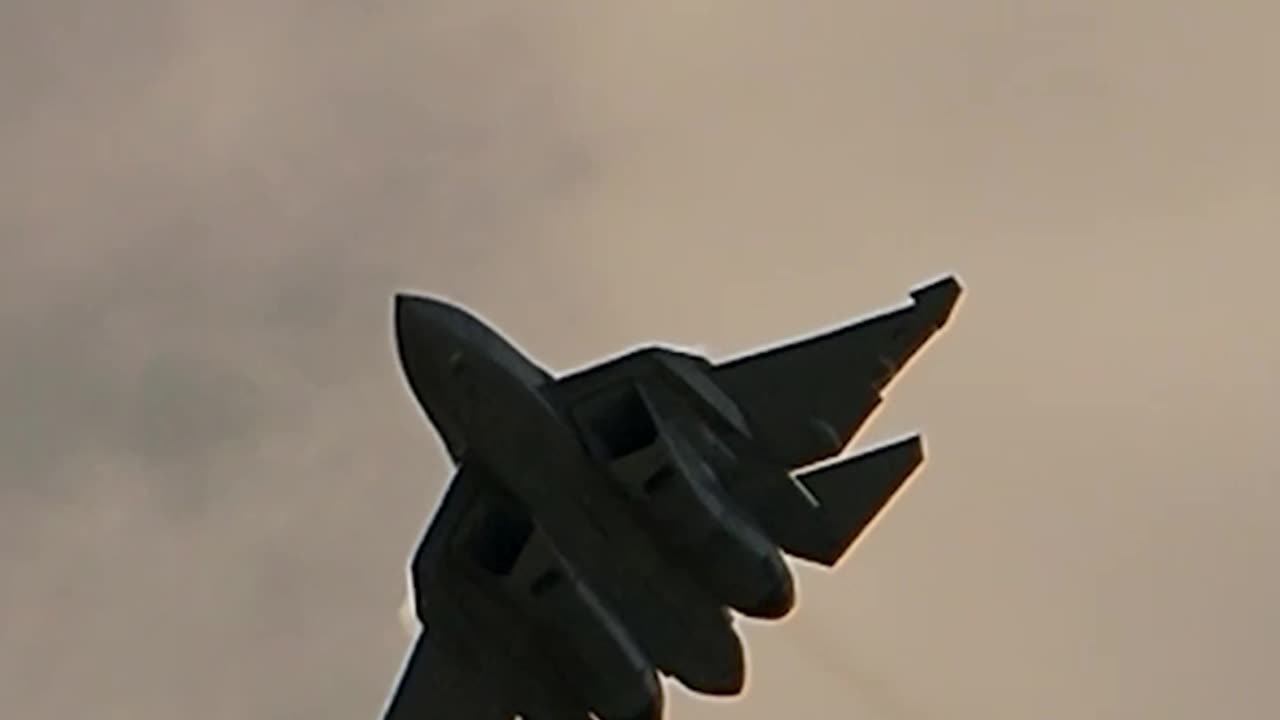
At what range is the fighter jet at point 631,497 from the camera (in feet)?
191

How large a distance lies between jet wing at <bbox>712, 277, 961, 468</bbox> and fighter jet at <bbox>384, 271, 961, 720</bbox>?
5cm

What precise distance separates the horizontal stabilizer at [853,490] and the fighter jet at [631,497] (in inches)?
1.7

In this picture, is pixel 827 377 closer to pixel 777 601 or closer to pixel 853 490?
pixel 853 490

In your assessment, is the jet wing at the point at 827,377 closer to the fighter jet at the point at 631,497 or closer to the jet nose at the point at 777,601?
the fighter jet at the point at 631,497

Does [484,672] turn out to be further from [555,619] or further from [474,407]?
[474,407]

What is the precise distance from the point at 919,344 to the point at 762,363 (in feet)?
12.7

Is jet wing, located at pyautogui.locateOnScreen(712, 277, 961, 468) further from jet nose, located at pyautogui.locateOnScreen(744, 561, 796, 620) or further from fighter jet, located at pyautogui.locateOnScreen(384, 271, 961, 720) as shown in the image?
jet nose, located at pyautogui.locateOnScreen(744, 561, 796, 620)

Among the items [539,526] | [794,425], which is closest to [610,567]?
[539,526]

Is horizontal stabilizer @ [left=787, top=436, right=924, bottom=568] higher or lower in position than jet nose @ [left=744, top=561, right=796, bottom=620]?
higher

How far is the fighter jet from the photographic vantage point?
2292 inches

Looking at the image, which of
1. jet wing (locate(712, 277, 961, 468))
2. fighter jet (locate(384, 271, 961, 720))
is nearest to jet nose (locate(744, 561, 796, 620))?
fighter jet (locate(384, 271, 961, 720))

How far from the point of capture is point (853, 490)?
200 ft

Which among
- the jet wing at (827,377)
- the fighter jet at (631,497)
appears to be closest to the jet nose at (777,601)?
the fighter jet at (631,497)

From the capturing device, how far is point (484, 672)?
62312mm
